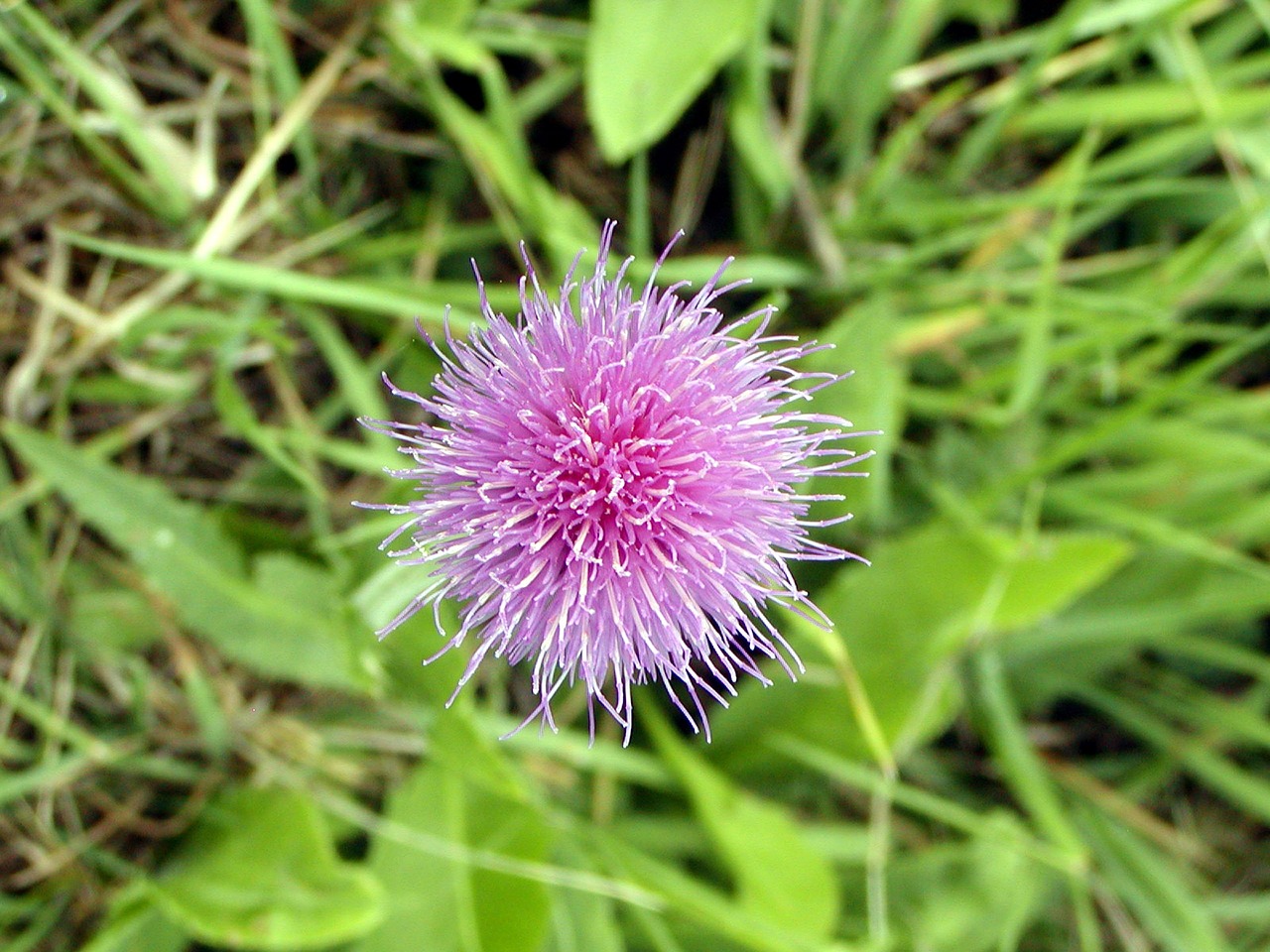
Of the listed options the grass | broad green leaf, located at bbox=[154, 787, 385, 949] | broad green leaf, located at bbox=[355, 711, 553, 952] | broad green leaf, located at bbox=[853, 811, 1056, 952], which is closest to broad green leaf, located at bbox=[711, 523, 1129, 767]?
the grass

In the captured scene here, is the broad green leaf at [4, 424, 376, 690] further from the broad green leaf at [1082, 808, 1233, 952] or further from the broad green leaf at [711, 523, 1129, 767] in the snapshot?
the broad green leaf at [1082, 808, 1233, 952]

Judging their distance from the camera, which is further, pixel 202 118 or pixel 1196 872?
pixel 1196 872

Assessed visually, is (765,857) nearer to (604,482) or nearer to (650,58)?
(604,482)

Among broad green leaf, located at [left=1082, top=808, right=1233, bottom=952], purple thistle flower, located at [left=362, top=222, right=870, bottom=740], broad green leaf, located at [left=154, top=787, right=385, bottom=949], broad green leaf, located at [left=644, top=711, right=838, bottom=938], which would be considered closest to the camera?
purple thistle flower, located at [left=362, top=222, right=870, bottom=740]

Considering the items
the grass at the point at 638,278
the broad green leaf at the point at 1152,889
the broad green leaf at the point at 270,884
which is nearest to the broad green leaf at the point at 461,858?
the grass at the point at 638,278

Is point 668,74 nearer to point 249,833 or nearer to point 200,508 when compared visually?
point 200,508

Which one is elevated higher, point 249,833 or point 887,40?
point 887,40

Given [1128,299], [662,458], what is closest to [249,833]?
[662,458]
